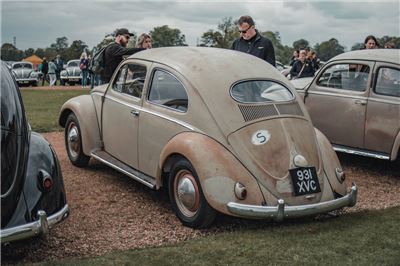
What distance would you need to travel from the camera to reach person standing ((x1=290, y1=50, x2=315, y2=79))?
1365 centimetres

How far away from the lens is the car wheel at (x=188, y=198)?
16.9ft

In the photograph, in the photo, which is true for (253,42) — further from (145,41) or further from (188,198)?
(188,198)

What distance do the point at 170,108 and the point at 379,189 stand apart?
3.15 metres

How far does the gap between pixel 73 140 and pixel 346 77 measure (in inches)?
169

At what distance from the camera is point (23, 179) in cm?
438

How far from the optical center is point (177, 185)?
18.0 ft

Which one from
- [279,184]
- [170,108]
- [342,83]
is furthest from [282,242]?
[342,83]

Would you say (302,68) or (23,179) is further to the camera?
(302,68)

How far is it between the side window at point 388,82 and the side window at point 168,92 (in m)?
3.38

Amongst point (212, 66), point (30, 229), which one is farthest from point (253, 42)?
point (30, 229)

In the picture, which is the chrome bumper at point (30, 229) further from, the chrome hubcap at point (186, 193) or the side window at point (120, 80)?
the side window at point (120, 80)

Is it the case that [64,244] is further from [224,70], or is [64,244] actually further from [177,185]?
[224,70]

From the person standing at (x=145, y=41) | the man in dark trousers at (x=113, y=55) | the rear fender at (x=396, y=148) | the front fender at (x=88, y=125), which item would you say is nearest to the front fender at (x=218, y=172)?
the front fender at (x=88, y=125)

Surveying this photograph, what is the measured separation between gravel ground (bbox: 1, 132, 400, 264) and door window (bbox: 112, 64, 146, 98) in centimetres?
122
